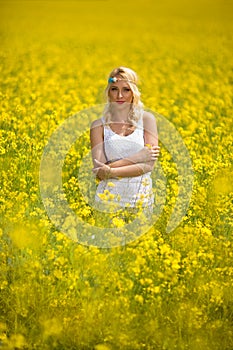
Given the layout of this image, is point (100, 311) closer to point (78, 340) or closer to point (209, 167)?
point (78, 340)

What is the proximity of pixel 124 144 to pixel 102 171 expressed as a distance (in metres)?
0.42

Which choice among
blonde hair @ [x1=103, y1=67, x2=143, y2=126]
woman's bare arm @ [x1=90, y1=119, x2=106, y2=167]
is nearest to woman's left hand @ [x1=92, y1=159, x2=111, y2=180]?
woman's bare arm @ [x1=90, y1=119, x2=106, y2=167]

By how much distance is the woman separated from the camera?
17.6 feet

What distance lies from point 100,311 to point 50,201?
4.71 ft

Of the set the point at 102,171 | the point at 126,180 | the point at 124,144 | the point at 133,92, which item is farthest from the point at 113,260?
the point at 133,92

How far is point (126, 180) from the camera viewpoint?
5.47m

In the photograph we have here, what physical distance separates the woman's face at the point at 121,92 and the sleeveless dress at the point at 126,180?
23cm

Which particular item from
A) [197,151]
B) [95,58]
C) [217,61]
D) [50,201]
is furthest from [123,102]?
[95,58]

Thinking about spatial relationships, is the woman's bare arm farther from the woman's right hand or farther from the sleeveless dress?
the woman's right hand

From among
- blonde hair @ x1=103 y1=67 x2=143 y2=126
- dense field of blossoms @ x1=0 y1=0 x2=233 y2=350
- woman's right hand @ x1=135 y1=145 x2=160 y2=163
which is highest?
blonde hair @ x1=103 y1=67 x2=143 y2=126

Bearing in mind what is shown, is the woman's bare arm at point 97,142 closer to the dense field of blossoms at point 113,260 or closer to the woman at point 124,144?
the woman at point 124,144

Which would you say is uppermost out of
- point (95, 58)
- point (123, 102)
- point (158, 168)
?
point (123, 102)

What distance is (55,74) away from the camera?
12023 mm

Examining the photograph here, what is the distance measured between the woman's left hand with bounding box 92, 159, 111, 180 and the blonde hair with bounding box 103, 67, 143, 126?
1.57 feet
